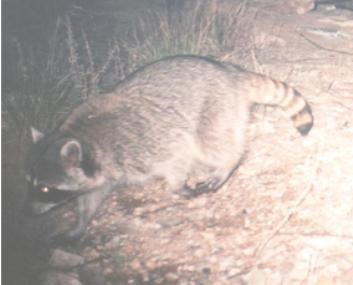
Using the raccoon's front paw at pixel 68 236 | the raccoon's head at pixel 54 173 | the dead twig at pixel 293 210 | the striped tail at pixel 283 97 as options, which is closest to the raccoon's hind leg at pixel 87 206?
the raccoon's front paw at pixel 68 236

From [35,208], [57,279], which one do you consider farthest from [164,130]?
[57,279]

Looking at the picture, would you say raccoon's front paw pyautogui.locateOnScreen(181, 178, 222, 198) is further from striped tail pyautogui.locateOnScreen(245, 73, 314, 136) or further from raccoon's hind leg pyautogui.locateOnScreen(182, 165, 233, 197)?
striped tail pyautogui.locateOnScreen(245, 73, 314, 136)

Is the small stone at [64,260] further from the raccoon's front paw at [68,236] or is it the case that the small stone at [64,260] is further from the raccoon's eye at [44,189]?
the raccoon's eye at [44,189]

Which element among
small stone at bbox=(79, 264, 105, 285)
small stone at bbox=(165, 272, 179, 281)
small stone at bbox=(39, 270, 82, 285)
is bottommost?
small stone at bbox=(39, 270, 82, 285)

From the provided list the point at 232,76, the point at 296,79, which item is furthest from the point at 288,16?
the point at 232,76

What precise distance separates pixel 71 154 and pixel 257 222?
35.2 inches

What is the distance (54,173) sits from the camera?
2172 millimetres

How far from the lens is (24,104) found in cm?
282

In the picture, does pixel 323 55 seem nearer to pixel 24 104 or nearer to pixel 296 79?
pixel 296 79

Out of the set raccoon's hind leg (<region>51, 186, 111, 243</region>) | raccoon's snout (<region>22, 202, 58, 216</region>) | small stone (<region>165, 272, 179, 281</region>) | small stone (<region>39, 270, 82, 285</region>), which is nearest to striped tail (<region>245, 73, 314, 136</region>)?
raccoon's hind leg (<region>51, 186, 111, 243</region>)

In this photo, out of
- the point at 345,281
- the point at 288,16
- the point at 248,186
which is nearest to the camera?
the point at 345,281

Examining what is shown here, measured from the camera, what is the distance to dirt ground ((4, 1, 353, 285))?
2.11 metres

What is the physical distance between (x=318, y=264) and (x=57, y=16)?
261 centimetres

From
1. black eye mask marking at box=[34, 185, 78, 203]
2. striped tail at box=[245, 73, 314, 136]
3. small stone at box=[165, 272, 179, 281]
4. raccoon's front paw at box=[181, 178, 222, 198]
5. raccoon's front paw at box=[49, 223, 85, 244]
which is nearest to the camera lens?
small stone at box=[165, 272, 179, 281]
